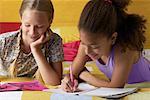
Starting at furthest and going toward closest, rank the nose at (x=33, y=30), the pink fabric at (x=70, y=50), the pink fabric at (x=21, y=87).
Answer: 1. the pink fabric at (x=70, y=50)
2. the nose at (x=33, y=30)
3. the pink fabric at (x=21, y=87)

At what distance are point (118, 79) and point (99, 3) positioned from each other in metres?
0.27

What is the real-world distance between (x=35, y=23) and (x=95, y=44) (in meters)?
0.27

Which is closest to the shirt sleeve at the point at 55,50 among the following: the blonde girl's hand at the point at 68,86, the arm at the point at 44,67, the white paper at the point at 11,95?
the arm at the point at 44,67

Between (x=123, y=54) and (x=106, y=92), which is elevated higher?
(x=123, y=54)

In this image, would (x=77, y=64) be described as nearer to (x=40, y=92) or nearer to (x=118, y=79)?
(x=118, y=79)

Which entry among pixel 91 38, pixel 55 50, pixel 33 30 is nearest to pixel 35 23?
pixel 33 30

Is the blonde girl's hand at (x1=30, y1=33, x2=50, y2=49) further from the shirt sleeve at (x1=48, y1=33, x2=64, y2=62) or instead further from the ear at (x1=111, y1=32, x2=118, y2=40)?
the ear at (x1=111, y1=32, x2=118, y2=40)

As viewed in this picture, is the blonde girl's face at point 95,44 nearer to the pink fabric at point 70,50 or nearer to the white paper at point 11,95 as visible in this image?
the white paper at point 11,95

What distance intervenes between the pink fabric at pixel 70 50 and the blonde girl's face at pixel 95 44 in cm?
63

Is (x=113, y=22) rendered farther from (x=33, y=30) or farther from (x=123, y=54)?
(x=33, y=30)

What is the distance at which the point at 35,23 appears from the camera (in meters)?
1.25

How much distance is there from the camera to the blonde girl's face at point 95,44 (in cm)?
110

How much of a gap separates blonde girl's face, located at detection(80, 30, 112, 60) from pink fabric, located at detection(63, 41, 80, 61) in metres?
0.63

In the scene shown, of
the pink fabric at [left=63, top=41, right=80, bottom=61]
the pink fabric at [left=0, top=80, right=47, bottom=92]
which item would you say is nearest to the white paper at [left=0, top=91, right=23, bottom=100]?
the pink fabric at [left=0, top=80, right=47, bottom=92]
